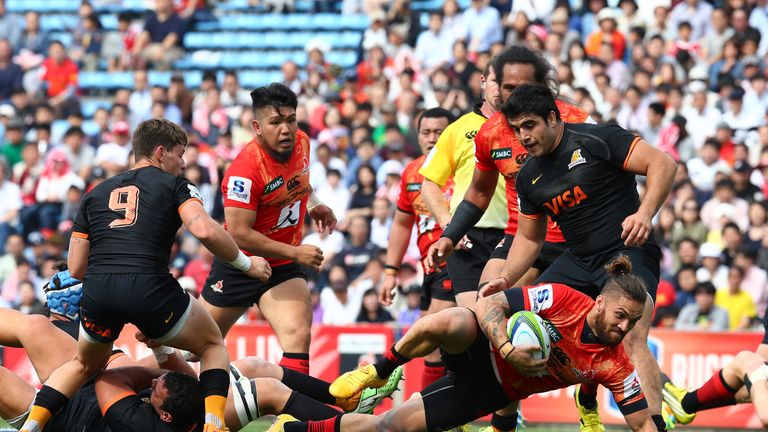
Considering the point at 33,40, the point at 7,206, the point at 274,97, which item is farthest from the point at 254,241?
the point at 33,40

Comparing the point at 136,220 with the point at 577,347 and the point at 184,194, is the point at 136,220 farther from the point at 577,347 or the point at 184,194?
the point at 577,347

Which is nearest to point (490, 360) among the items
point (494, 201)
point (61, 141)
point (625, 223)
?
point (625, 223)

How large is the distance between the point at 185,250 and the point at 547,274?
9583 millimetres

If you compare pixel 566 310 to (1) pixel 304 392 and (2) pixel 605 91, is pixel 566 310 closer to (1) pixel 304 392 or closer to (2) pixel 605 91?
(1) pixel 304 392

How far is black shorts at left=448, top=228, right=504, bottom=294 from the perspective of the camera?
9.69m

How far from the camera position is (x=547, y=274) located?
325 inches

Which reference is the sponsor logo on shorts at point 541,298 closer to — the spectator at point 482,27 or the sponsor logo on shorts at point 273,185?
the sponsor logo on shorts at point 273,185

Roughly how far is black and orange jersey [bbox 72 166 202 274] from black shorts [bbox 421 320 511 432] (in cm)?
192

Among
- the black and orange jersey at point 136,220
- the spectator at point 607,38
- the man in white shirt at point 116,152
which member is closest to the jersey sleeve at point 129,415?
the black and orange jersey at point 136,220

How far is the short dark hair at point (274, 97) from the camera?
9.11 m

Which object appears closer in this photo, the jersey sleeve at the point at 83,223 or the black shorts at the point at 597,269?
the jersey sleeve at the point at 83,223

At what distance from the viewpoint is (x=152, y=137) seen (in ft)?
26.2

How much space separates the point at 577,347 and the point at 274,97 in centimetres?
314

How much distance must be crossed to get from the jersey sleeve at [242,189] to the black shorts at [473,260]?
67.6 inches
